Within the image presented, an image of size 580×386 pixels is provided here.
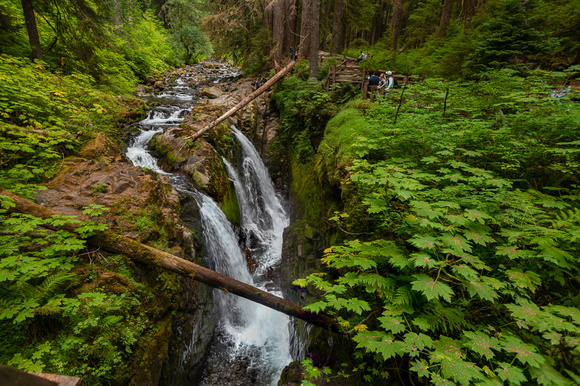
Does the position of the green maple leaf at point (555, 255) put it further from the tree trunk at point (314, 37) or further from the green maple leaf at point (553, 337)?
the tree trunk at point (314, 37)

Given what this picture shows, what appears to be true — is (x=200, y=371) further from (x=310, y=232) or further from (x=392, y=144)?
(x=392, y=144)

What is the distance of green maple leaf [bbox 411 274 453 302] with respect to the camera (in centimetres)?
213

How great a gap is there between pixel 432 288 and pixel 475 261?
543 millimetres

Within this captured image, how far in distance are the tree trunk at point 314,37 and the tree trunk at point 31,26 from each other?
10.4 m

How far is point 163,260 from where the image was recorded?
166 inches

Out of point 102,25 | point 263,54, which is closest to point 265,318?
point 102,25

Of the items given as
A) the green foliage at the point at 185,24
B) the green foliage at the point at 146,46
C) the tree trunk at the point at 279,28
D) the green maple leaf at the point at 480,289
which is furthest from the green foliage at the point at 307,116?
the green foliage at the point at 185,24

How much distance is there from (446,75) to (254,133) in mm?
9776

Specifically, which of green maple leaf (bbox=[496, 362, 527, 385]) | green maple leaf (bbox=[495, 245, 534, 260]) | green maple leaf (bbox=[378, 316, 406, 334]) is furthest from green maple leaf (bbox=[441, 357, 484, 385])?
green maple leaf (bbox=[495, 245, 534, 260])

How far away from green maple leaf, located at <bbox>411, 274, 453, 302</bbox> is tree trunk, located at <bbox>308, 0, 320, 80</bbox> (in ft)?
38.9

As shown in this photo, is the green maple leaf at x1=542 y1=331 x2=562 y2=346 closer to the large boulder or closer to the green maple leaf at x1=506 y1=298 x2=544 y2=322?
the green maple leaf at x1=506 y1=298 x2=544 y2=322

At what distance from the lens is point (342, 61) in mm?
14445

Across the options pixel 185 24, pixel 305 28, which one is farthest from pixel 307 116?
pixel 185 24

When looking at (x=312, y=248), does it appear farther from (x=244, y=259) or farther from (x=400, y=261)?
(x=400, y=261)
